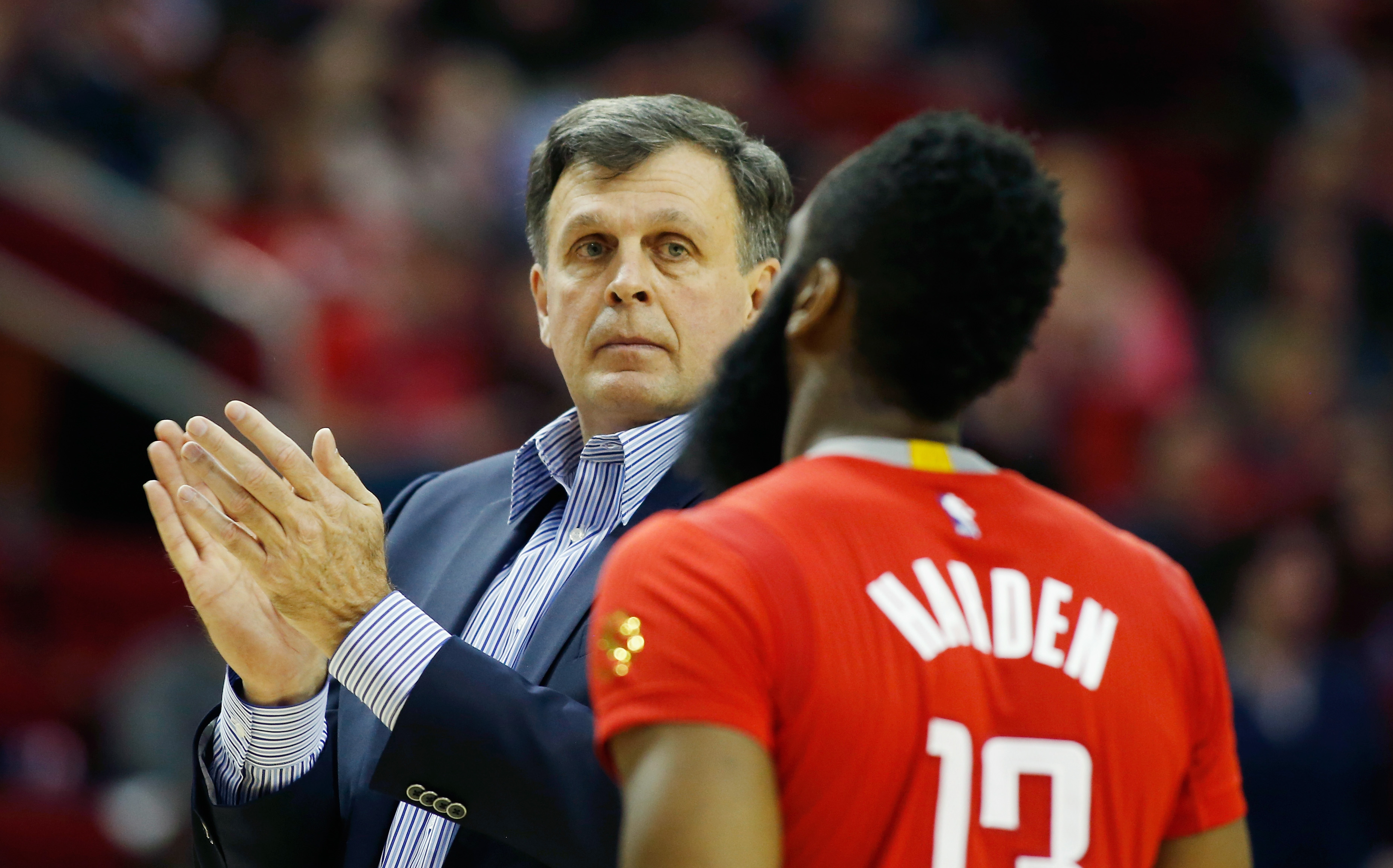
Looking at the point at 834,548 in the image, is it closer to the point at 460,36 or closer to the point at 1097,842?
the point at 1097,842

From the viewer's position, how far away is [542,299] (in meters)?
2.79

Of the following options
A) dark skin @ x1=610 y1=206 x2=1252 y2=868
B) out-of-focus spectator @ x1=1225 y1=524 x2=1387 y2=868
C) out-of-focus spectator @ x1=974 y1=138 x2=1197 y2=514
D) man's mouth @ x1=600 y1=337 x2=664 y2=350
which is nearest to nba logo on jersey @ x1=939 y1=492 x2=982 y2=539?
dark skin @ x1=610 y1=206 x2=1252 y2=868

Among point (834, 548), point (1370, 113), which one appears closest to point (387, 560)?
point (834, 548)

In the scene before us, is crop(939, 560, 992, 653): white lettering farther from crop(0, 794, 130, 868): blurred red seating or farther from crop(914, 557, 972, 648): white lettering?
crop(0, 794, 130, 868): blurred red seating

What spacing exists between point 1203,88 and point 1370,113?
0.96 meters

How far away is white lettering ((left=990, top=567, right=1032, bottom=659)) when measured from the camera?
4.78 feet

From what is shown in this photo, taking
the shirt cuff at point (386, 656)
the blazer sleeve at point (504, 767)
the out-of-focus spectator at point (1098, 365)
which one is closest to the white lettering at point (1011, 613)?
the blazer sleeve at point (504, 767)

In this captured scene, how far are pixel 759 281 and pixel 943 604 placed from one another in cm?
126

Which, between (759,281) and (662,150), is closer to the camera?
(662,150)

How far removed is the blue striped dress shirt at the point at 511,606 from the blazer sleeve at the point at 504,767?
8 centimetres

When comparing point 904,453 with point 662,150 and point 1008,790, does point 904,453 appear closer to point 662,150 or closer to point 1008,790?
point 1008,790

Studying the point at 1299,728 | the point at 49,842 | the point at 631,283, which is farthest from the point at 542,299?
the point at 1299,728

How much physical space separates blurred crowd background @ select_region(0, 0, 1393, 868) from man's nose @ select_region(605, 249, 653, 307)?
2.63m

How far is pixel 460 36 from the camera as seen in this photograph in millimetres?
8070
